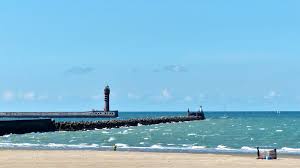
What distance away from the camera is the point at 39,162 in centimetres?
3170

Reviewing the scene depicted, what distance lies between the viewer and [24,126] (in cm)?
7944

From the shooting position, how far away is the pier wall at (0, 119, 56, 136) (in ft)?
245

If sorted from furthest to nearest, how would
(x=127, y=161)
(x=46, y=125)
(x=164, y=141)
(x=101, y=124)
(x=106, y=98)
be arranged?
(x=106, y=98), (x=101, y=124), (x=46, y=125), (x=164, y=141), (x=127, y=161)

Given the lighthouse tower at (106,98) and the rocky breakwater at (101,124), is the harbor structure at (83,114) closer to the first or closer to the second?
the lighthouse tower at (106,98)

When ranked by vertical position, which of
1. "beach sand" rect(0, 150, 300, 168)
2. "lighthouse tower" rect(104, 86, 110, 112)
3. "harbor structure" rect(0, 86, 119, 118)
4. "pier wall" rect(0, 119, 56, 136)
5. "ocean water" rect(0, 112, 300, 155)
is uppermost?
"lighthouse tower" rect(104, 86, 110, 112)

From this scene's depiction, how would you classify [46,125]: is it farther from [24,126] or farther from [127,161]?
[127,161]

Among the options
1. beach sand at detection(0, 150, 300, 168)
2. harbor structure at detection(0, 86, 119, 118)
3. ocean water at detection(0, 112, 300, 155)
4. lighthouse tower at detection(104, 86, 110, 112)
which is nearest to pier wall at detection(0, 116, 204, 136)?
ocean water at detection(0, 112, 300, 155)

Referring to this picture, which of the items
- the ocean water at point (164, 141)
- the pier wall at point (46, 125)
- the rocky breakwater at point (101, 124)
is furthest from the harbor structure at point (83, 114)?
the ocean water at point (164, 141)

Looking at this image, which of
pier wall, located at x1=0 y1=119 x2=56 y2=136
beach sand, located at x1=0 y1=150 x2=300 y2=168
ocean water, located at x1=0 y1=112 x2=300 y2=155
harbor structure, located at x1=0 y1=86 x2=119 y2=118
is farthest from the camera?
harbor structure, located at x1=0 y1=86 x2=119 y2=118

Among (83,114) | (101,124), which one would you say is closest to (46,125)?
(101,124)

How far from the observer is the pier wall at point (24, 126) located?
74756mm

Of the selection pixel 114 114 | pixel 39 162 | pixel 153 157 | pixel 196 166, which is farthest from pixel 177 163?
pixel 114 114

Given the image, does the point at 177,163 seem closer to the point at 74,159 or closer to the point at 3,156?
the point at 74,159

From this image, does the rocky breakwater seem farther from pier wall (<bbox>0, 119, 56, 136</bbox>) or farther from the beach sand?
the beach sand
